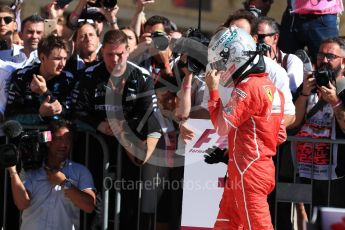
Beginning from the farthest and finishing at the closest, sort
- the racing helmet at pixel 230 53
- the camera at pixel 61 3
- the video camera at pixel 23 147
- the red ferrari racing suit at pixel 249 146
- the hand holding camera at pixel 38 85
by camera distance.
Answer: the camera at pixel 61 3
the hand holding camera at pixel 38 85
the video camera at pixel 23 147
the racing helmet at pixel 230 53
the red ferrari racing suit at pixel 249 146

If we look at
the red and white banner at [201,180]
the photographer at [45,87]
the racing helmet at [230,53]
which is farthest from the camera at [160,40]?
the racing helmet at [230,53]

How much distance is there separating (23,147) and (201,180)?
1464mm

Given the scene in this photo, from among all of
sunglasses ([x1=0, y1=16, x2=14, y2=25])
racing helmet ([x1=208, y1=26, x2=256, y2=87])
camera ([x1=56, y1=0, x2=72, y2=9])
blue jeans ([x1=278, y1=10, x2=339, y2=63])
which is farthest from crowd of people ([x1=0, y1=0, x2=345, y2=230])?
camera ([x1=56, y1=0, x2=72, y2=9])

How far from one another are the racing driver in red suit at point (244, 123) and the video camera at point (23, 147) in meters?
1.54

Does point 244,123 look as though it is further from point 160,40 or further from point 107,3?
point 107,3

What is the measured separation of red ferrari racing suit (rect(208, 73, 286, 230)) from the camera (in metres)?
7.16

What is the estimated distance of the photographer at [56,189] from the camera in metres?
7.99

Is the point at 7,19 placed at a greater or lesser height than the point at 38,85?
greater

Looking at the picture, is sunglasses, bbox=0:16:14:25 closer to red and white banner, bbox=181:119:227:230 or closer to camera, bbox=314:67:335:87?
red and white banner, bbox=181:119:227:230

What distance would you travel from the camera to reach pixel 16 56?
9.38 metres

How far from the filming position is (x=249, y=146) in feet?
23.7

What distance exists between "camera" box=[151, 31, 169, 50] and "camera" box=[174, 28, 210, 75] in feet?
1.46

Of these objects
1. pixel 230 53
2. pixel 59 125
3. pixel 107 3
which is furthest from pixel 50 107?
pixel 107 3

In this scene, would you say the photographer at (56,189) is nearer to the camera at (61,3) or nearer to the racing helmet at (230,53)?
the racing helmet at (230,53)
